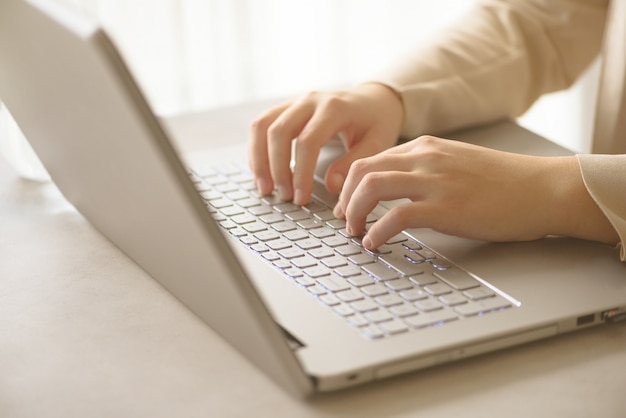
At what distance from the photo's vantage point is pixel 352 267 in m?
0.80

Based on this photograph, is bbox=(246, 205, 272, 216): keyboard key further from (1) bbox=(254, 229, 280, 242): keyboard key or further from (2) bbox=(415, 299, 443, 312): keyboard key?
(2) bbox=(415, 299, 443, 312): keyboard key

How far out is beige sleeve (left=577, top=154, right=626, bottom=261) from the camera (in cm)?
84

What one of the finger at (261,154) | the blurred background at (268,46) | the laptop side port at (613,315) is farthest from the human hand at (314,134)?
the blurred background at (268,46)

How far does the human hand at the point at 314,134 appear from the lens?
0.98 metres

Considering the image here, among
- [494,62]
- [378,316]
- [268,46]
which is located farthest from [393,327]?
[268,46]

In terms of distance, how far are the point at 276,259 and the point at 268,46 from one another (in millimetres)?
1914

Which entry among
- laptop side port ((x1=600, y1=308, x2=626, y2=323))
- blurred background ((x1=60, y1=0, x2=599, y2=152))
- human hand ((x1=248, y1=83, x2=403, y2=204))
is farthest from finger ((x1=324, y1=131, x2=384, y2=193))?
blurred background ((x1=60, y1=0, x2=599, y2=152))

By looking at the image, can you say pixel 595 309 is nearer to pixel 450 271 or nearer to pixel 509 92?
pixel 450 271

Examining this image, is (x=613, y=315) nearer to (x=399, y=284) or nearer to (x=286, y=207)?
(x=399, y=284)

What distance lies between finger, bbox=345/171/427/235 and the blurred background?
5.23ft

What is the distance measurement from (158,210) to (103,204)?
190mm

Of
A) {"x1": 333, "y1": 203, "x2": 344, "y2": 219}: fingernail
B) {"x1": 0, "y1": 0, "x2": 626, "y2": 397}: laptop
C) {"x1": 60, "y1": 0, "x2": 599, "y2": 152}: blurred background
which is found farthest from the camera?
{"x1": 60, "y1": 0, "x2": 599, "y2": 152}: blurred background

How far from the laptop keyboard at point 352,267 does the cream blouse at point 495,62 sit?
24 cm

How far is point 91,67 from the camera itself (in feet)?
1.90
